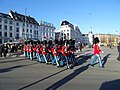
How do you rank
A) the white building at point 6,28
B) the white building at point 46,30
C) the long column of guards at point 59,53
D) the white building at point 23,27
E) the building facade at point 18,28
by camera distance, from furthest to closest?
the white building at point 46,30 < the white building at point 23,27 < the building facade at point 18,28 < the white building at point 6,28 < the long column of guards at point 59,53

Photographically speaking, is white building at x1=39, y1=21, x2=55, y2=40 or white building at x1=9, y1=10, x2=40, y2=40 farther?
white building at x1=39, y1=21, x2=55, y2=40

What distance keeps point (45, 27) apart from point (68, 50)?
86.7 m

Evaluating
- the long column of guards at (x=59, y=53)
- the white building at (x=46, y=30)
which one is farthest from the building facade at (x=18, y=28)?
the long column of guards at (x=59, y=53)

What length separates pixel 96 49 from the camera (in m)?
14.3

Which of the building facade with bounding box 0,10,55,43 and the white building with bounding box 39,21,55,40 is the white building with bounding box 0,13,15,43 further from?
the white building with bounding box 39,21,55,40

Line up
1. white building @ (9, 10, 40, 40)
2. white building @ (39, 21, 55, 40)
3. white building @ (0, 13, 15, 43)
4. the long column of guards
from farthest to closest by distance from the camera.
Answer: white building @ (39, 21, 55, 40), white building @ (9, 10, 40, 40), white building @ (0, 13, 15, 43), the long column of guards

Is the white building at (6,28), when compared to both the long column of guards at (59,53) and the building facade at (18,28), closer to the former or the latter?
the building facade at (18,28)

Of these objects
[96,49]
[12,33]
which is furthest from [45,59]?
[12,33]

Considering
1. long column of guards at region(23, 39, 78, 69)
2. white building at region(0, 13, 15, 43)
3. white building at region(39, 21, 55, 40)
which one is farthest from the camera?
white building at region(39, 21, 55, 40)

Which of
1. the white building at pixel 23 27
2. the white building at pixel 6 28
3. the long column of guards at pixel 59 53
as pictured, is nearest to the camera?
the long column of guards at pixel 59 53

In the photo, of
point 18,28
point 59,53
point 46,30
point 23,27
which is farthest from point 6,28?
point 59,53

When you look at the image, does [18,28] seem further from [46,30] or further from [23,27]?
[46,30]

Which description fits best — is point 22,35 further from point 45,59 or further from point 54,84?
point 54,84

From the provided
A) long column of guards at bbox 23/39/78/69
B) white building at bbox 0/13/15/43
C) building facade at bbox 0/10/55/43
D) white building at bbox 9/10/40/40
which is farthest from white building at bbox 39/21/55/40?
long column of guards at bbox 23/39/78/69
